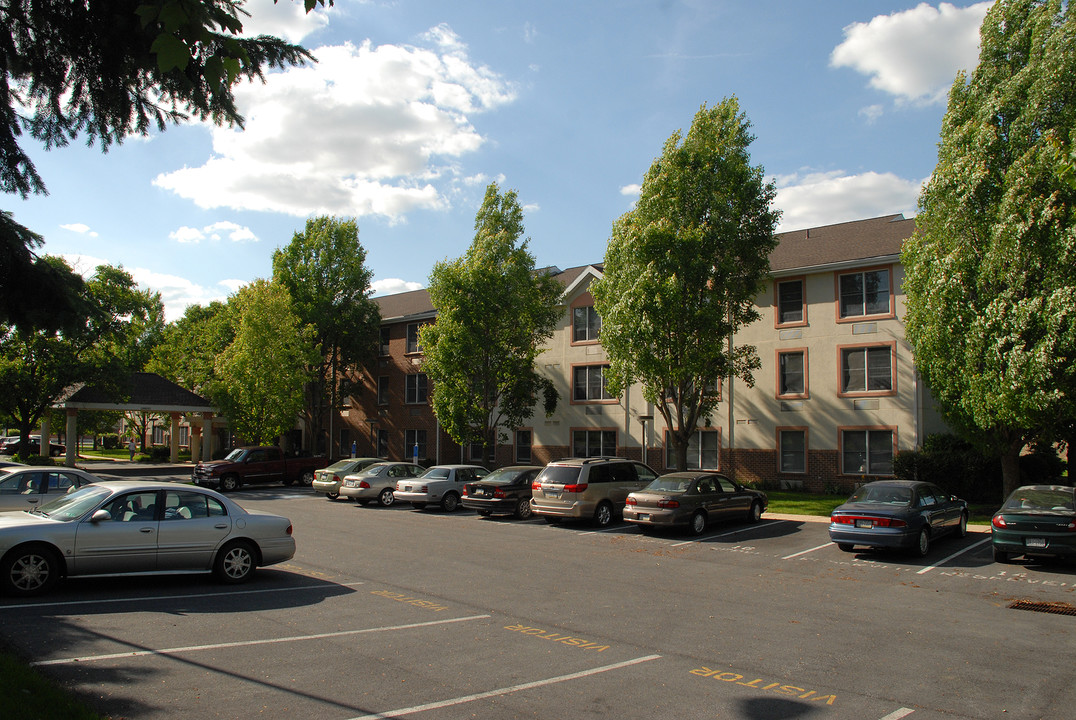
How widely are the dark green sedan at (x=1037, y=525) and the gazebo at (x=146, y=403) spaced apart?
129 feet

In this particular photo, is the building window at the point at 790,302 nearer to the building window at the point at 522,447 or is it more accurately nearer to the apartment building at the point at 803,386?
the apartment building at the point at 803,386


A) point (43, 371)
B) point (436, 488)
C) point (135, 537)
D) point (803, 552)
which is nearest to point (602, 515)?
point (803, 552)

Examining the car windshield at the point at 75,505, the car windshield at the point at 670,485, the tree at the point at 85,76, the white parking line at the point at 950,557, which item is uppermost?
the tree at the point at 85,76

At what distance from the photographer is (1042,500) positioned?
45.6 feet

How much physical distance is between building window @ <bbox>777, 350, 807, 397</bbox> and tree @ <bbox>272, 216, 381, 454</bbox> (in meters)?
23.9

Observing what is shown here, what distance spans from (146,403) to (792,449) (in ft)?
117

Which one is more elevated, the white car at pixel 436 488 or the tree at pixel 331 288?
the tree at pixel 331 288

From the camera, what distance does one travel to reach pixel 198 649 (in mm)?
7270

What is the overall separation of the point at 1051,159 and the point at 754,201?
28.7 ft

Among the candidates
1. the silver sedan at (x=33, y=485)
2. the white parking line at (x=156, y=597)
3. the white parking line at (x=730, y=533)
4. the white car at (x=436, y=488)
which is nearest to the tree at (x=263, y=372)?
the white car at (x=436, y=488)

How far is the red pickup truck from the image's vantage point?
29361 millimetres

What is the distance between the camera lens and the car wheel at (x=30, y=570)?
29.4 ft

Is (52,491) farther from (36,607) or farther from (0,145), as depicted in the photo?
(0,145)

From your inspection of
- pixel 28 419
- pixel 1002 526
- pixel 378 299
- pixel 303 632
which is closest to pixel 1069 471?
pixel 1002 526
